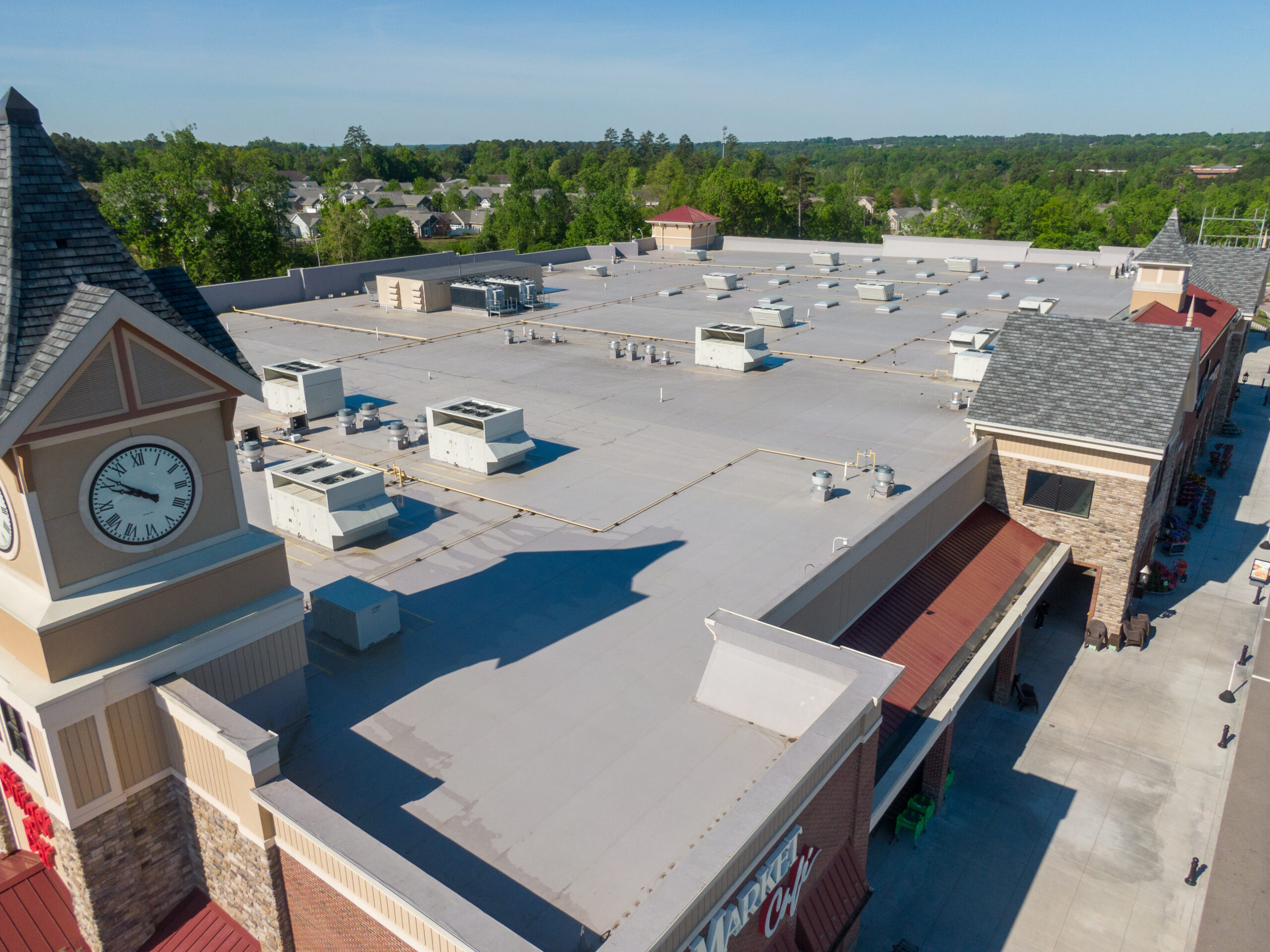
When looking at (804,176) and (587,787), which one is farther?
(804,176)

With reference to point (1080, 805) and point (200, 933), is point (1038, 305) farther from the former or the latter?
point (200, 933)

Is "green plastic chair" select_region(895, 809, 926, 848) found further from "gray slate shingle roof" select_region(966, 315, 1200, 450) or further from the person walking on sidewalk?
"gray slate shingle roof" select_region(966, 315, 1200, 450)

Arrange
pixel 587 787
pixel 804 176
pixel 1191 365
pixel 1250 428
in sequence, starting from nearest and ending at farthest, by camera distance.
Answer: pixel 587 787
pixel 1191 365
pixel 1250 428
pixel 804 176

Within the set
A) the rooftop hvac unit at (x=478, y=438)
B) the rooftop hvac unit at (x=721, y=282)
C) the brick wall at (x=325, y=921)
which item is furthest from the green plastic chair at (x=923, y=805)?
the rooftop hvac unit at (x=721, y=282)

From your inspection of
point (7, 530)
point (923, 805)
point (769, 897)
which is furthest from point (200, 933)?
point (923, 805)

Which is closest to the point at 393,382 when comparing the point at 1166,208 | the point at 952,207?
the point at 952,207

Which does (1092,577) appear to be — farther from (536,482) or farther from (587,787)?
(587,787)

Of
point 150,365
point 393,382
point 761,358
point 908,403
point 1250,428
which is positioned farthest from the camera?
point 1250,428
